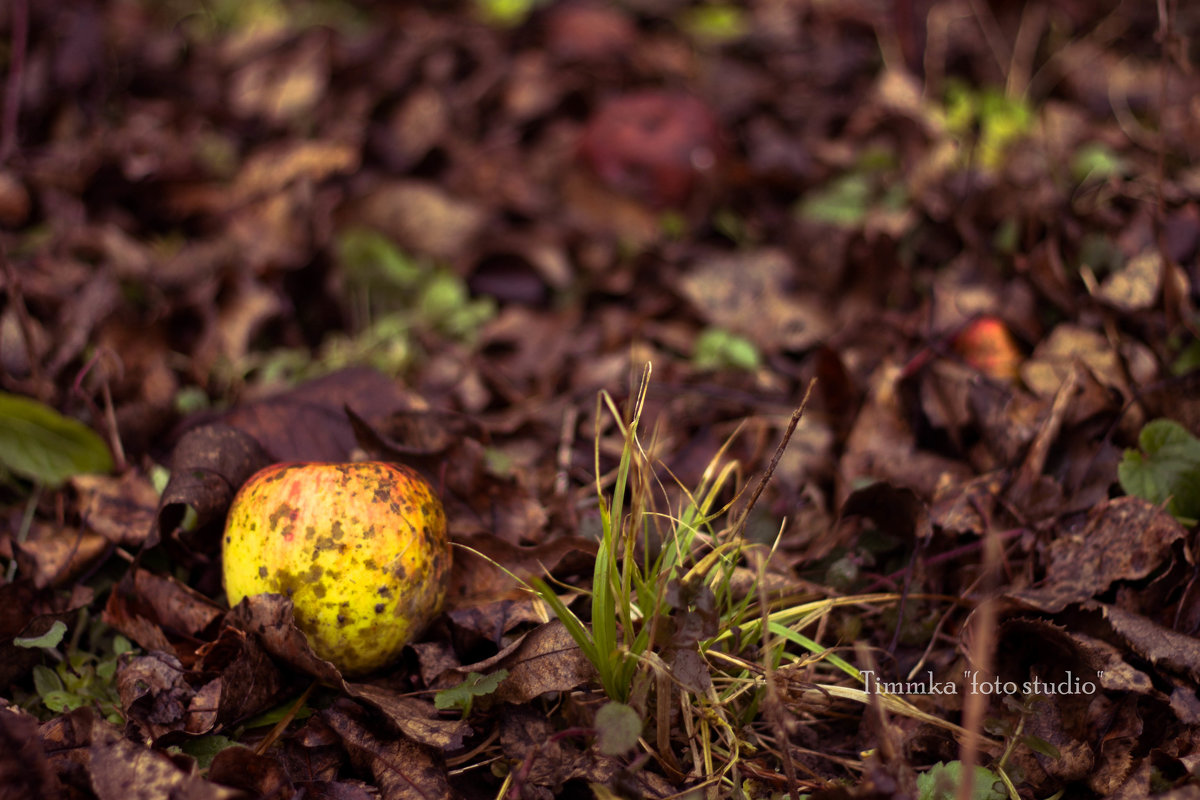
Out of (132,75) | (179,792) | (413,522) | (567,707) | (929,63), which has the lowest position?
(567,707)

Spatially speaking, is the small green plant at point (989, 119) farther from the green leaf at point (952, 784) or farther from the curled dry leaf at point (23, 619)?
the curled dry leaf at point (23, 619)

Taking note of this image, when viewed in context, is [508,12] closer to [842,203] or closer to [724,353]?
A: [842,203]

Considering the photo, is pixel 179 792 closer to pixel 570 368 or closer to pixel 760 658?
pixel 760 658

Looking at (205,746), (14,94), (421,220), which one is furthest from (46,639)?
(14,94)

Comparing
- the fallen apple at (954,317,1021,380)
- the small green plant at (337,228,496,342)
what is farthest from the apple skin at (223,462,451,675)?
the fallen apple at (954,317,1021,380)

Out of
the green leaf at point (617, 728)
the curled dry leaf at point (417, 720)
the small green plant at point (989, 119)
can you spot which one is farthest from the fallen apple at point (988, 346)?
the curled dry leaf at point (417, 720)

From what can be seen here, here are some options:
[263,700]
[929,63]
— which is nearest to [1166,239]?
[929,63]
